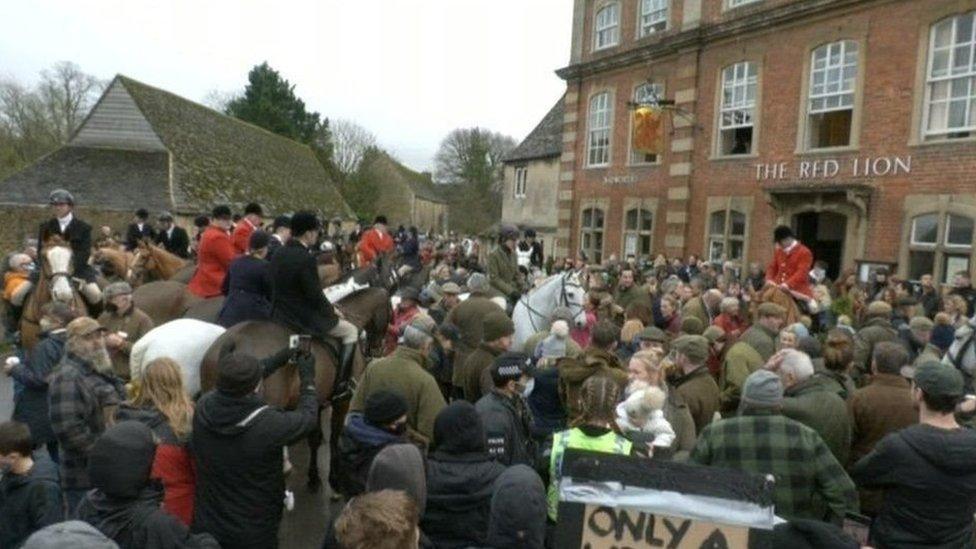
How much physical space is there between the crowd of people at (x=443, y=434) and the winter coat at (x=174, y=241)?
22.2 ft

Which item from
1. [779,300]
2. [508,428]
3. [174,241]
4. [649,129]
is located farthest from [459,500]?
[649,129]

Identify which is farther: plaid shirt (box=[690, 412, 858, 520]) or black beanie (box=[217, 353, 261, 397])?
plaid shirt (box=[690, 412, 858, 520])

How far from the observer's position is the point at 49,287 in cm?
809

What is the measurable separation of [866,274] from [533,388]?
489 inches

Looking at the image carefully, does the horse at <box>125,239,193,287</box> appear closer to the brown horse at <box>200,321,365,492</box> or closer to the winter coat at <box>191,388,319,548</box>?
the brown horse at <box>200,321,365,492</box>

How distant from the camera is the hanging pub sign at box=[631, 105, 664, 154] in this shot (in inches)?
795

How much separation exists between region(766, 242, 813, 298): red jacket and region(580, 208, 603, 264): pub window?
1326 cm

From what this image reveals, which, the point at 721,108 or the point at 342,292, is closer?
the point at 342,292

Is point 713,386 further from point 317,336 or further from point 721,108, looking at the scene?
point 721,108

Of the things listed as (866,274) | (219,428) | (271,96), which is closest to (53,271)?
(219,428)

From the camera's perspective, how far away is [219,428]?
3854 mm

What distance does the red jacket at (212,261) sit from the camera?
8438 mm

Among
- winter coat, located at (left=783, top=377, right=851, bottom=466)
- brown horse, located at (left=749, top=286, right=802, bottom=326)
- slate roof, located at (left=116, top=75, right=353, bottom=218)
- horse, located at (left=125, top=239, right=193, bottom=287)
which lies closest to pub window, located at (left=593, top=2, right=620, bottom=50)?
brown horse, located at (left=749, top=286, right=802, bottom=326)

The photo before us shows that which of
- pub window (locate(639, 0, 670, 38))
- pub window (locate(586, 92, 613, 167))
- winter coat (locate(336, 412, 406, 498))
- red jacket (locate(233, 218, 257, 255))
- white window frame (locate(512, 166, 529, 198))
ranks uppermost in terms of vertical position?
pub window (locate(639, 0, 670, 38))
